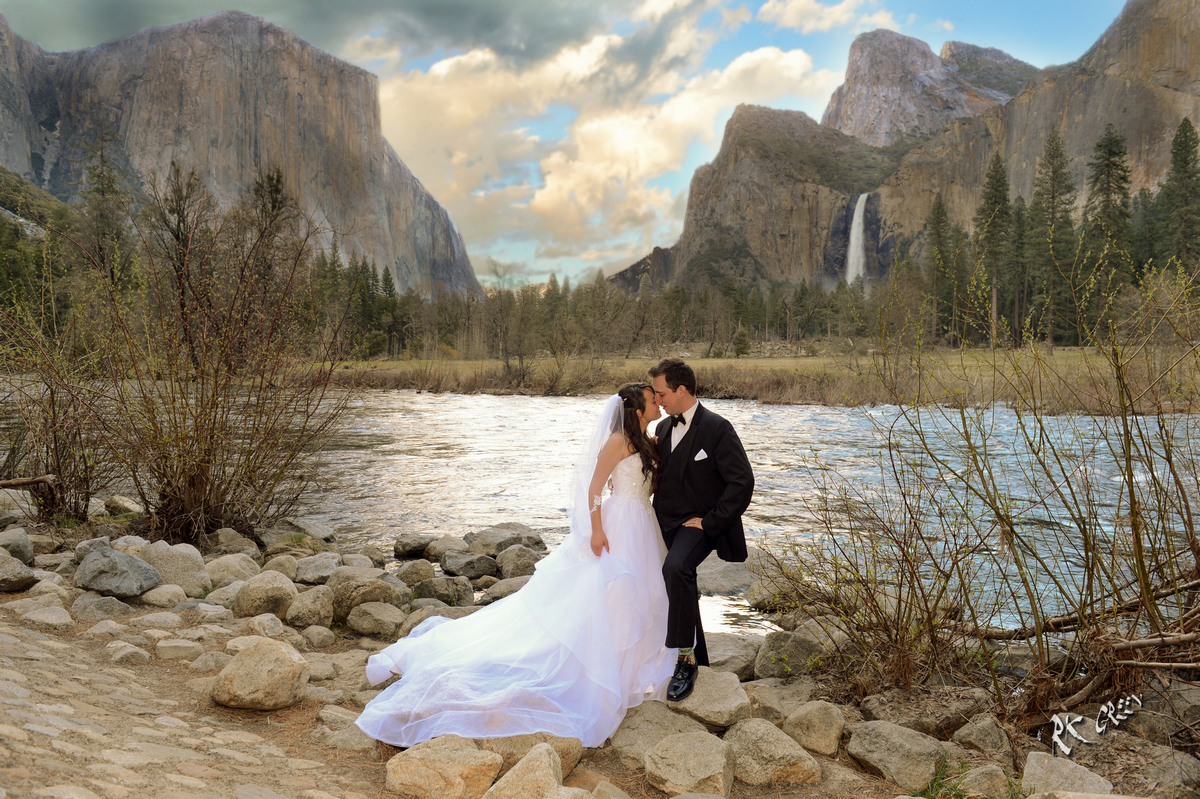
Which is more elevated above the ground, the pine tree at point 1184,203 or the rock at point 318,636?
the pine tree at point 1184,203

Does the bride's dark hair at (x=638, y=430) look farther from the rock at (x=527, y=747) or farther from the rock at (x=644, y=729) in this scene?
the rock at (x=527, y=747)

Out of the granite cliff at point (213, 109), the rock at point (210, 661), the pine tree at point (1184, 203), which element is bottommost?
the rock at point (210, 661)

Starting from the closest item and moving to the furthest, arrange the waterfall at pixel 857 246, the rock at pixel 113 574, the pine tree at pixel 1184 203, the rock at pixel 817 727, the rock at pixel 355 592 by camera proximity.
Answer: the rock at pixel 817 727
the rock at pixel 113 574
the rock at pixel 355 592
the pine tree at pixel 1184 203
the waterfall at pixel 857 246

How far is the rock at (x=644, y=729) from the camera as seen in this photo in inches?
146

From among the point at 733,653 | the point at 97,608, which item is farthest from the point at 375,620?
the point at 733,653

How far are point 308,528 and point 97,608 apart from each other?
15.1 feet

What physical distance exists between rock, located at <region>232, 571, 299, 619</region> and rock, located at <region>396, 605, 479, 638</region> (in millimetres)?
1039

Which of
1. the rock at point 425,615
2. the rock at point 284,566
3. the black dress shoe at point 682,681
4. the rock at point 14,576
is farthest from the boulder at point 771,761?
the rock at point 14,576

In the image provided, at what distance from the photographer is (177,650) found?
4.53 m

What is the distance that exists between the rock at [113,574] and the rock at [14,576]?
290mm

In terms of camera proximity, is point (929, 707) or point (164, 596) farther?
point (164, 596)

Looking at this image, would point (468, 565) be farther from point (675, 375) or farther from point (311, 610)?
point (675, 375)

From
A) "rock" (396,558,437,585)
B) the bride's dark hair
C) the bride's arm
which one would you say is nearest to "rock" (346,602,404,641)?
"rock" (396,558,437,585)

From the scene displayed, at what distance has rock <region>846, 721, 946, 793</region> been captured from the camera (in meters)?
3.64
